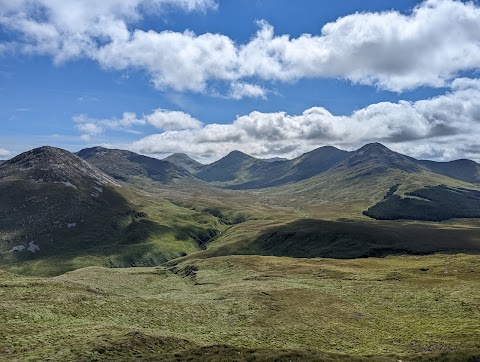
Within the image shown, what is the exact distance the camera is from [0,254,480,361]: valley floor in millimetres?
41125

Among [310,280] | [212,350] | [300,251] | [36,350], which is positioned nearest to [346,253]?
[300,251]

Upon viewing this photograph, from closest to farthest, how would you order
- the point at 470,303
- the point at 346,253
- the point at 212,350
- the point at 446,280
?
the point at 212,350 < the point at 470,303 < the point at 446,280 < the point at 346,253

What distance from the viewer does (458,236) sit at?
180375 millimetres

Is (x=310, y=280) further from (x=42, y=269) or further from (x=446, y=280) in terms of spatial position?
(x=42, y=269)

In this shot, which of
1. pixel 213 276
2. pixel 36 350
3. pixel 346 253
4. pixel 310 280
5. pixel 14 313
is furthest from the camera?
pixel 346 253

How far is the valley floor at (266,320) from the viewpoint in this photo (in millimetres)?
41125

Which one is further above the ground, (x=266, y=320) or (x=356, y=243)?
(x=266, y=320)

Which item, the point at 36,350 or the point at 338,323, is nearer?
the point at 36,350

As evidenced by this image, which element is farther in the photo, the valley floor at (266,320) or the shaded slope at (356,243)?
the shaded slope at (356,243)

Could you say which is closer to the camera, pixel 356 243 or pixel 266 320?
pixel 266 320

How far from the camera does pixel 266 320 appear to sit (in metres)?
62.5

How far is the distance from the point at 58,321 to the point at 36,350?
1334 cm

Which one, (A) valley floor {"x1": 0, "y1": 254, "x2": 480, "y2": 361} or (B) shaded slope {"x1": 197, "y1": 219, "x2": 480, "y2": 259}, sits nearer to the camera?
(A) valley floor {"x1": 0, "y1": 254, "x2": 480, "y2": 361}

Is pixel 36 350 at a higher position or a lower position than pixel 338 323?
higher
